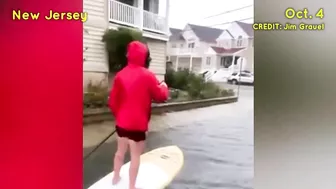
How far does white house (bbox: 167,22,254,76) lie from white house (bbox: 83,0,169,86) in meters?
0.06

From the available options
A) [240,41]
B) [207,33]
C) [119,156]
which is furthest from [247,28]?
[119,156]

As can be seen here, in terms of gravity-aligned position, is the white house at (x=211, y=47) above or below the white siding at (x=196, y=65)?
above

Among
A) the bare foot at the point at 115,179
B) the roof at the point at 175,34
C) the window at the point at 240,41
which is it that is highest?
the roof at the point at 175,34

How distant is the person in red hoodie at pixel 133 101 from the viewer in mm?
1671

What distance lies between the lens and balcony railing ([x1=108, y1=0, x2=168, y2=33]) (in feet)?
5.72

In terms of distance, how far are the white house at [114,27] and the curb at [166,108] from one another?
129 mm

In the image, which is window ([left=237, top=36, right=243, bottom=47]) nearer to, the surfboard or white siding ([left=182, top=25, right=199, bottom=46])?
white siding ([left=182, top=25, right=199, bottom=46])

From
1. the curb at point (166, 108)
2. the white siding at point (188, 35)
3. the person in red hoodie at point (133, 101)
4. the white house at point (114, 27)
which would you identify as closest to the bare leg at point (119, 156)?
the person in red hoodie at point (133, 101)

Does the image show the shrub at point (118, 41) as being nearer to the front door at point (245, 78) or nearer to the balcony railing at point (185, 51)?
the balcony railing at point (185, 51)

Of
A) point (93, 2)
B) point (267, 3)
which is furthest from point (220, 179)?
point (93, 2)

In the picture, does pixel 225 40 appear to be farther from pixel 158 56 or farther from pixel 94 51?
pixel 94 51

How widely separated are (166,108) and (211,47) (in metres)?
0.33

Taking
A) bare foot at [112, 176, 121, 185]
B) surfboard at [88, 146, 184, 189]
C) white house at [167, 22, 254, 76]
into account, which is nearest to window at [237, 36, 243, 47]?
white house at [167, 22, 254, 76]

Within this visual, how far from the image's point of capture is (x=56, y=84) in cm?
174
